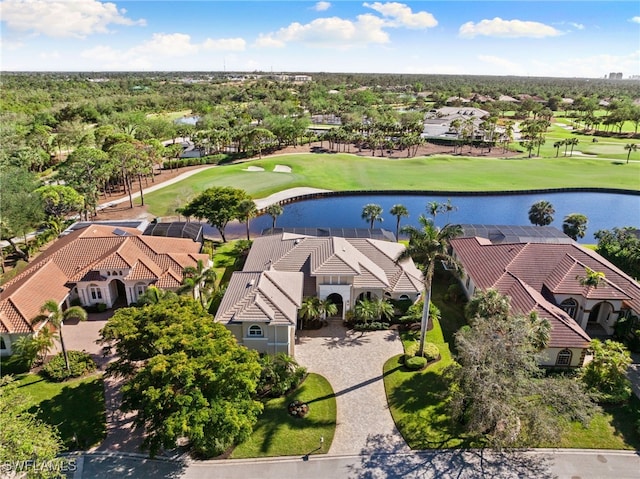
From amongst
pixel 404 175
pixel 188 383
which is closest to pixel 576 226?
pixel 404 175

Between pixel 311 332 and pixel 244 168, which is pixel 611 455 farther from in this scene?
pixel 244 168

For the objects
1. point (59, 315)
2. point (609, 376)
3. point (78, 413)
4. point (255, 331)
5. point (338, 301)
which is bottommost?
point (78, 413)

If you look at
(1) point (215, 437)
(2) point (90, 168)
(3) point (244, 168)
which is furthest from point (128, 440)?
(3) point (244, 168)

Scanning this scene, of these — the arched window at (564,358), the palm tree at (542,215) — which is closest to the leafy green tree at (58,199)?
the arched window at (564,358)

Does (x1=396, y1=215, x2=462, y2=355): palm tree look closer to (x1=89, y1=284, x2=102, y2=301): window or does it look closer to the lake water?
A: (x1=89, y1=284, x2=102, y2=301): window

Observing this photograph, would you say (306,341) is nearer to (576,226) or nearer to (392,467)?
(392,467)

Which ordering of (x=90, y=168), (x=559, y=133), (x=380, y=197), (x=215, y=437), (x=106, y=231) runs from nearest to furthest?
(x=215, y=437) < (x=106, y=231) < (x=90, y=168) < (x=380, y=197) < (x=559, y=133)

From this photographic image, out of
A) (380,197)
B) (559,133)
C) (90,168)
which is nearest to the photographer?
(90,168)
